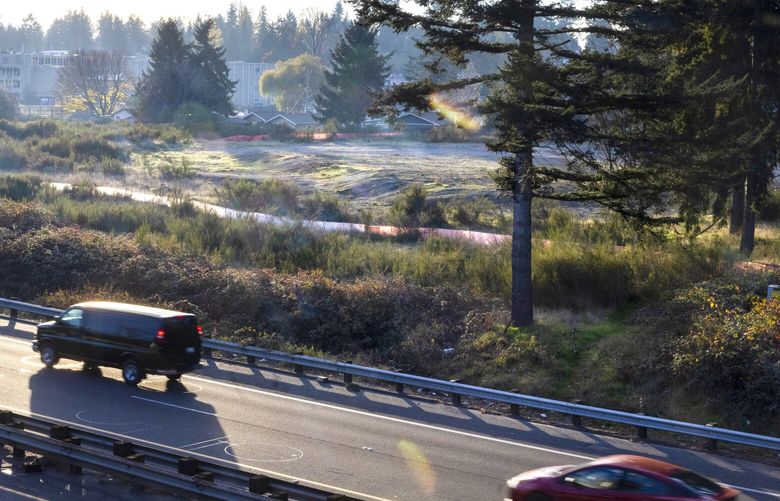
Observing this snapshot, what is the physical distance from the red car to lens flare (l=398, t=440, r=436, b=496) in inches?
69.4

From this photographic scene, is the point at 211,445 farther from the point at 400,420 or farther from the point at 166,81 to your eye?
the point at 166,81

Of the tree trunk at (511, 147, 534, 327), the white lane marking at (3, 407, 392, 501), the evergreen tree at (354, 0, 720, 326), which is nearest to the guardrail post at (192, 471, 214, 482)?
the white lane marking at (3, 407, 392, 501)

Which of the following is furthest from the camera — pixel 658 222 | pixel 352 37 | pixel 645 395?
pixel 352 37

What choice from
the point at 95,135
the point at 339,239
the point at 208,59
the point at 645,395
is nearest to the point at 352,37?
the point at 208,59

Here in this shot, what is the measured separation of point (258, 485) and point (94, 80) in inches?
5550

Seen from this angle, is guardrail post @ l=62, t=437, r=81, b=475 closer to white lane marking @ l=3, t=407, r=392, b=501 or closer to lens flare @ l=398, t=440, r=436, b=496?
white lane marking @ l=3, t=407, r=392, b=501

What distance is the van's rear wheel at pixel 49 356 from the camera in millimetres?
20734

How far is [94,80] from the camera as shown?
467 ft

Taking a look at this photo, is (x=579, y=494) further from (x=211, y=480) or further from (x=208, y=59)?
(x=208, y=59)

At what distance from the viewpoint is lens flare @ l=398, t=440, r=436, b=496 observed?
43.1 feet

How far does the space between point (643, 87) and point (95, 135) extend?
71220 millimetres

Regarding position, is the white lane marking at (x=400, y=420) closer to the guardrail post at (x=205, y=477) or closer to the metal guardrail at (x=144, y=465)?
the metal guardrail at (x=144, y=465)

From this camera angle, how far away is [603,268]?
26141 millimetres

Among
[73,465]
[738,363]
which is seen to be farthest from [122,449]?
[738,363]
